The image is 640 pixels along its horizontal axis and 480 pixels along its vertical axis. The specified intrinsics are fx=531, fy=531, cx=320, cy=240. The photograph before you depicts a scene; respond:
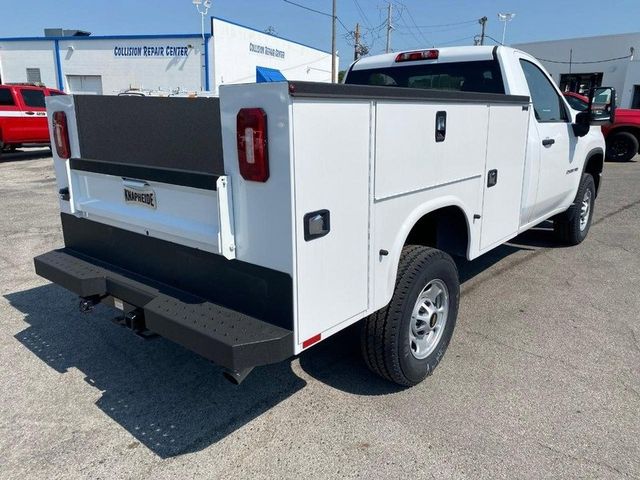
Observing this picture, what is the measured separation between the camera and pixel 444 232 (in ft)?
12.0

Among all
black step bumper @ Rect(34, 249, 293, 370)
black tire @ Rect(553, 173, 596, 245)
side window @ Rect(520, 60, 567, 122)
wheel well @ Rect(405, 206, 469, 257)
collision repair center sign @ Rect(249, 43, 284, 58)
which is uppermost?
collision repair center sign @ Rect(249, 43, 284, 58)

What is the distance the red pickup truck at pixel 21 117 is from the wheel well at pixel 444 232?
48.1 ft

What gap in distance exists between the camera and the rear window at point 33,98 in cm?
1558

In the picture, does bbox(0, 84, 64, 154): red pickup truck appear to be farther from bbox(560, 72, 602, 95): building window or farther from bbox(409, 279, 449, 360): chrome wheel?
bbox(560, 72, 602, 95): building window

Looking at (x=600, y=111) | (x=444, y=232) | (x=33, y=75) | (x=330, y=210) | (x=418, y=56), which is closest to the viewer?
(x=330, y=210)

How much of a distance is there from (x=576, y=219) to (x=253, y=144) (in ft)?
16.6

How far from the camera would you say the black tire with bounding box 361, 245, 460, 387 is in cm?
290

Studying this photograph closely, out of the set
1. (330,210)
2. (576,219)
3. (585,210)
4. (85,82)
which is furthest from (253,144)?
(85,82)

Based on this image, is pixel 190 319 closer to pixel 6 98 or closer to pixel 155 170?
pixel 155 170

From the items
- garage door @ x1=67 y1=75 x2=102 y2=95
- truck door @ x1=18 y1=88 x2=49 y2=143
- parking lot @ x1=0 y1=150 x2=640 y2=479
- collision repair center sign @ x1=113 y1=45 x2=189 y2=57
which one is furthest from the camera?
garage door @ x1=67 y1=75 x2=102 y2=95

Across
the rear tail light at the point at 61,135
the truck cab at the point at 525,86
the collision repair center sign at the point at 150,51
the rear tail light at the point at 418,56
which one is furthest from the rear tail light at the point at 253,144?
the collision repair center sign at the point at 150,51

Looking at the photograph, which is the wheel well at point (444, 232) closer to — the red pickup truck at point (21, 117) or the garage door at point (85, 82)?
the red pickup truck at point (21, 117)

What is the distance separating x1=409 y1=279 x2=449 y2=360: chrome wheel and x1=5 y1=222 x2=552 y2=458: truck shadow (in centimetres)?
31

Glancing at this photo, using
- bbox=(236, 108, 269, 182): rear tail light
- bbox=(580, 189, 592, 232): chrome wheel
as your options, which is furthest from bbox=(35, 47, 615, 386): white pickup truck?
bbox=(580, 189, 592, 232): chrome wheel
